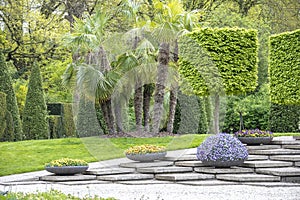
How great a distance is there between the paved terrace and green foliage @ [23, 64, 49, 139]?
7071mm

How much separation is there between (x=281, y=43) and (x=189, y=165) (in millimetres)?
4270

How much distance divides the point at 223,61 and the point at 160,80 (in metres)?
3.52

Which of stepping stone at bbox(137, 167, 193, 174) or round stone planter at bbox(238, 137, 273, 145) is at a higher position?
round stone planter at bbox(238, 137, 273, 145)

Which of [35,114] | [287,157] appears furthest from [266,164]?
[35,114]

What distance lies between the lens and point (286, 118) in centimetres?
1992

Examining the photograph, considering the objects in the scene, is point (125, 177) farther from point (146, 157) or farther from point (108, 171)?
point (146, 157)

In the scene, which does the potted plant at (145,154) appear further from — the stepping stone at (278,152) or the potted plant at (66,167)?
the stepping stone at (278,152)

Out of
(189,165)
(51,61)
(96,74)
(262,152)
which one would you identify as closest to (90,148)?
(96,74)

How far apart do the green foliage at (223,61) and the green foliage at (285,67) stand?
26.3 inches

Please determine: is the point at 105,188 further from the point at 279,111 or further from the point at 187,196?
the point at 279,111

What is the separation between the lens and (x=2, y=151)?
1467 centimetres

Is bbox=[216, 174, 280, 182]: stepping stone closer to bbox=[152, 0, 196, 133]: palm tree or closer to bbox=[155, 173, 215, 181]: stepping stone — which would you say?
bbox=[155, 173, 215, 181]: stepping stone

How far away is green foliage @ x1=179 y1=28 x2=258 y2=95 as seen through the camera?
561 inches

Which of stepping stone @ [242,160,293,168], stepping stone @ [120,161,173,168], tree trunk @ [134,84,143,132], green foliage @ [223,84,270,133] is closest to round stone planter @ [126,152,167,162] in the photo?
stepping stone @ [120,161,173,168]
